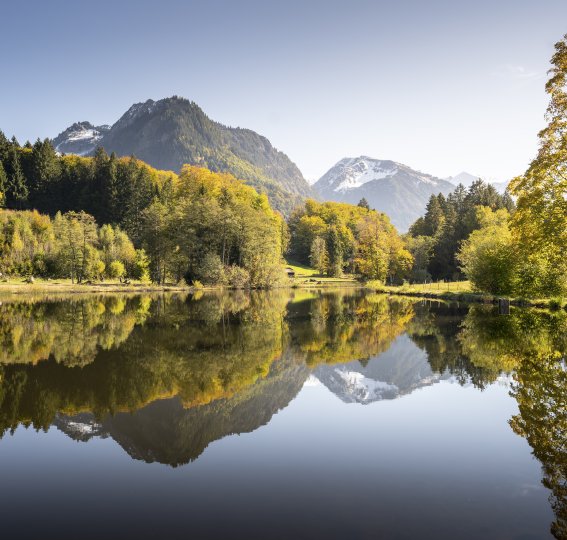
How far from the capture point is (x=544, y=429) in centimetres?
966

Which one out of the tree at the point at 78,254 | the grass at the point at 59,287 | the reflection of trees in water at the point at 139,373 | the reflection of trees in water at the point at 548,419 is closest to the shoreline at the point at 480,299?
the reflection of trees in water at the point at 548,419

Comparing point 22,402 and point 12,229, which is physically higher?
point 12,229

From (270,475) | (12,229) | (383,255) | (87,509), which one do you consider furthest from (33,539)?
(383,255)

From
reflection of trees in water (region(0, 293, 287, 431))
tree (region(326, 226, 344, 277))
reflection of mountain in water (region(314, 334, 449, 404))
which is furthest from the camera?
tree (region(326, 226, 344, 277))

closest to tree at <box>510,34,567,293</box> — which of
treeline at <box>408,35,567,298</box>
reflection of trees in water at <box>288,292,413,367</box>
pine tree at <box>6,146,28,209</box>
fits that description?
A: treeline at <box>408,35,567,298</box>

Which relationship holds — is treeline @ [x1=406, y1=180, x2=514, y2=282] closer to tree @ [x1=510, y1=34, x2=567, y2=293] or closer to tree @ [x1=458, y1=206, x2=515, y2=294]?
tree @ [x1=458, y1=206, x2=515, y2=294]

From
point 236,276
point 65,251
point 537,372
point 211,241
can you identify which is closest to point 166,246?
point 211,241

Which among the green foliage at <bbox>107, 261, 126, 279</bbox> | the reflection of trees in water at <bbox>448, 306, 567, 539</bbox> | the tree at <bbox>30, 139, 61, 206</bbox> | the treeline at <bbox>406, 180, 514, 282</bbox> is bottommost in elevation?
the reflection of trees in water at <bbox>448, 306, 567, 539</bbox>

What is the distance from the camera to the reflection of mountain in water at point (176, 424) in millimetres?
9078

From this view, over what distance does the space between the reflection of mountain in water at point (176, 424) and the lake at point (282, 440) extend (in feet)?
0.16

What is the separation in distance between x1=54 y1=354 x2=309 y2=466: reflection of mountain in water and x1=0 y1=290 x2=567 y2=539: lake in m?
0.05

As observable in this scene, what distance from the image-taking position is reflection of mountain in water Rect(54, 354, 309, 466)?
9.08 metres

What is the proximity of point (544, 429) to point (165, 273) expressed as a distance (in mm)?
68745

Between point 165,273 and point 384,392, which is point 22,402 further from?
point 165,273
